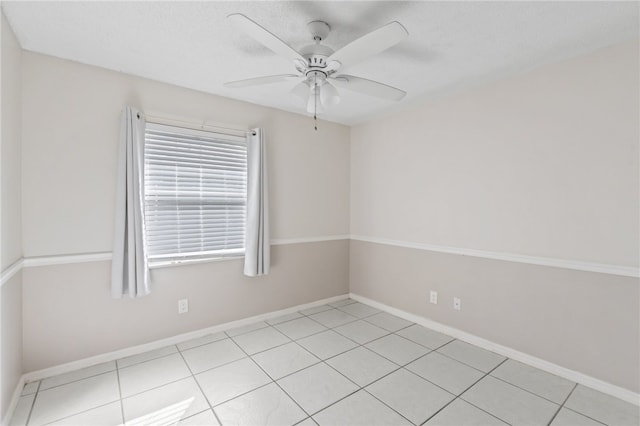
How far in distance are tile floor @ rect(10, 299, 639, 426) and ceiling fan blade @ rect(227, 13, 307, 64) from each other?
2.11 metres

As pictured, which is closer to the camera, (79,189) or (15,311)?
(15,311)

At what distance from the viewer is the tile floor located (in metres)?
1.82

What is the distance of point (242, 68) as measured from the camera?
2.39 metres

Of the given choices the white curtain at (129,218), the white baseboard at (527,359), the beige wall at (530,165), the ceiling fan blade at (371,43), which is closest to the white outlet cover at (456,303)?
the white baseboard at (527,359)

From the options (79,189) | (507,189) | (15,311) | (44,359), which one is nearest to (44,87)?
(79,189)

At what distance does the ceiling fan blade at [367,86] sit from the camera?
6.42ft

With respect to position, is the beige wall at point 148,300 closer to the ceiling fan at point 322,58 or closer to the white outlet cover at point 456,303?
the white outlet cover at point 456,303

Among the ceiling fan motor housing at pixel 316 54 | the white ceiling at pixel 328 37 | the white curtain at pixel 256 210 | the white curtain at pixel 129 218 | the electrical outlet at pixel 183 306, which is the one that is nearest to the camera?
the white ceiling at pixel 328 37

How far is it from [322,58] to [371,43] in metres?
0.38

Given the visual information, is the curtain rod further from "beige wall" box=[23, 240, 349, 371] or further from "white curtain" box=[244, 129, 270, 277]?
"beige wall" box=[23, 240, 349, 371]

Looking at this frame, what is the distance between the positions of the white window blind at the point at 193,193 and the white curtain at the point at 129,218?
0.15 m

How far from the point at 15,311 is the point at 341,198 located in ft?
10.4

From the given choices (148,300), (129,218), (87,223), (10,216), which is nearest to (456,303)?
(148,300)

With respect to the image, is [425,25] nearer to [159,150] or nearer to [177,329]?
[159,150]
